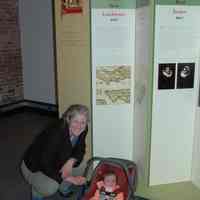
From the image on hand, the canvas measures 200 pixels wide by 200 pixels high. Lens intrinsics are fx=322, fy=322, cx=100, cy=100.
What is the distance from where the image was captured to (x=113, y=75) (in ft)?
8.09

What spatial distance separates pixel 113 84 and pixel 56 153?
720 millimetres

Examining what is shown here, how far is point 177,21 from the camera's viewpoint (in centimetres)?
218

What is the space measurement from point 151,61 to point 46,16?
9.81 feet

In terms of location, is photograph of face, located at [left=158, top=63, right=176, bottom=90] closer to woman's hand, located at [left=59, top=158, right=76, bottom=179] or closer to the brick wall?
woman's hand, located at [left=59, top=158, right=76, bottom=179]

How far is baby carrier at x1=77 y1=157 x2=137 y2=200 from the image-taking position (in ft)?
7.38

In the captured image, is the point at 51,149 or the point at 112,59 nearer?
the point at 51,149

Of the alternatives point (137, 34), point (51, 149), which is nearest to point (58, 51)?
point (137, 34)

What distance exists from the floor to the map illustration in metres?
0.90

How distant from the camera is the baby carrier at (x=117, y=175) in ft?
7.38

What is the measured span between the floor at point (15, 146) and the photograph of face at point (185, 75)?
1.32 m

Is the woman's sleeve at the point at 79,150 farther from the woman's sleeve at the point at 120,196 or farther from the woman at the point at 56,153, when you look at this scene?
the woman's sleeve at the point at 120,196

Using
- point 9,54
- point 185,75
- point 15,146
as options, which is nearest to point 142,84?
point 185,75

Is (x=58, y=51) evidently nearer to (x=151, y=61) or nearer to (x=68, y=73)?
(x=68, y=73)

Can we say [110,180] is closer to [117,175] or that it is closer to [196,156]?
[117,175]
